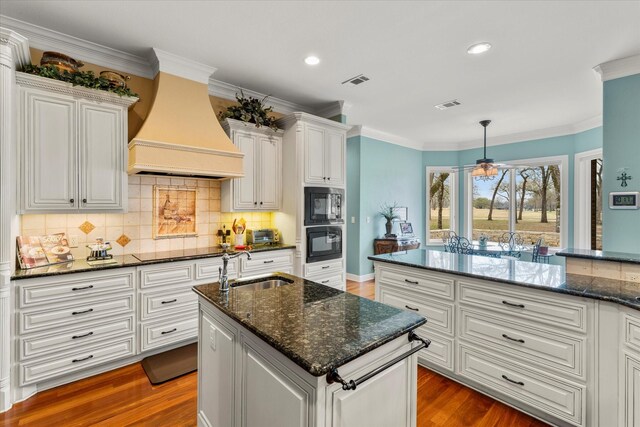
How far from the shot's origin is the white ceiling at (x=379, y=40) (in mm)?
2283

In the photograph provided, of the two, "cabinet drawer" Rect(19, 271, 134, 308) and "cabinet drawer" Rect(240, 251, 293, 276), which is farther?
"cabinet drawer" Rect(240, 251, 293, 276)

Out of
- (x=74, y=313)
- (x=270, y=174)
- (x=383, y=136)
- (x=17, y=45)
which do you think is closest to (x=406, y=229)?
(x=383, y=136)

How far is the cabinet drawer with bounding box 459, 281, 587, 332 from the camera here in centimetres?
188

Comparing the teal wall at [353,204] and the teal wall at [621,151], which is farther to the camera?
the teal wall at [353,204]

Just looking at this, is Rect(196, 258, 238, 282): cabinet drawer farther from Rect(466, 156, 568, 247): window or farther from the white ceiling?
Rect(466, 156, 568, 247): window

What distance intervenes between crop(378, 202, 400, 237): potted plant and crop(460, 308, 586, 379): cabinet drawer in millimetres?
3839

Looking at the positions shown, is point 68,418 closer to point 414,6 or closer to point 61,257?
point 61,257

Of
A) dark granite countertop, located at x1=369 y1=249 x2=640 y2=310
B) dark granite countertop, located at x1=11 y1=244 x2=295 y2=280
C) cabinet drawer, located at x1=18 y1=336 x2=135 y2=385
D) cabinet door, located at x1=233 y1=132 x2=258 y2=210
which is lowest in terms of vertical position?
cabinet drawer, located at x1=18 y1=336 x2=135 y2=385

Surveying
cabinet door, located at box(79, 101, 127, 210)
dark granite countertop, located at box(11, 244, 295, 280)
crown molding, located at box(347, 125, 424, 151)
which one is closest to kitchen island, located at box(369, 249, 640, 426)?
dark granite countertop, located at box(11, 244, 295, 280)

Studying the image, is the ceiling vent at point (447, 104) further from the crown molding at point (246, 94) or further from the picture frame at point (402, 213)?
the picture frame at point (402, 213)

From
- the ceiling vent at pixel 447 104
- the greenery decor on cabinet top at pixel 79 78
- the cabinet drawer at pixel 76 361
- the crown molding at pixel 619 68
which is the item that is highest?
the ceiling vent at pixel 447 104

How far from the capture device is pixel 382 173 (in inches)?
251

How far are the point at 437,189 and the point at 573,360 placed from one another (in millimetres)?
5752

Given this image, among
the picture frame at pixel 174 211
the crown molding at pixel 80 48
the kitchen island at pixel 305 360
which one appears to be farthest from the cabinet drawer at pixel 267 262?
the crown molding at pixel 80 48
